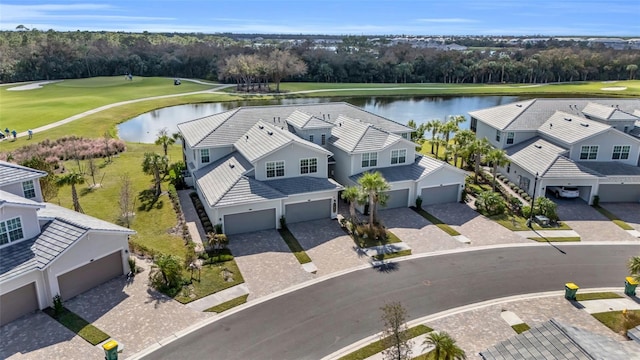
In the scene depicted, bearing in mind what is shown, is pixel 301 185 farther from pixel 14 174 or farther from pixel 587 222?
pixel 587 222

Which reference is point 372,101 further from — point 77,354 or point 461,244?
point 77,354

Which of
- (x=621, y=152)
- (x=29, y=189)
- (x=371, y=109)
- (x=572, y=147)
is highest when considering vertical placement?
(x=29, y=189)

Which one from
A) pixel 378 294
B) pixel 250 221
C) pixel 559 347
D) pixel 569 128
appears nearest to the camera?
pixel 559 347

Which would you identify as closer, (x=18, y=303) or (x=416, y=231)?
(x=18, y=303)

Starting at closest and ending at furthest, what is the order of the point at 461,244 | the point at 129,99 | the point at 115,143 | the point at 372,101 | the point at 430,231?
the point at 461,244 → the point at 430,231 → the point at 115,143 → the point at 129,99 → the point at 372,101

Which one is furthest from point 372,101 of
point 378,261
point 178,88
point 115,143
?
point 378,261

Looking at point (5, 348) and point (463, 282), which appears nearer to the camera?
point (5, 348)

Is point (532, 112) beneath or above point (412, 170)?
above

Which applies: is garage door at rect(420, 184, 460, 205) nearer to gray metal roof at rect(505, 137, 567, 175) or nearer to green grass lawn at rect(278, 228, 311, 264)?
gray metal roof at rect(505, 137, 567, 175)

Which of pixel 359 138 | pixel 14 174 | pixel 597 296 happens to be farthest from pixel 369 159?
pixel 14 174
